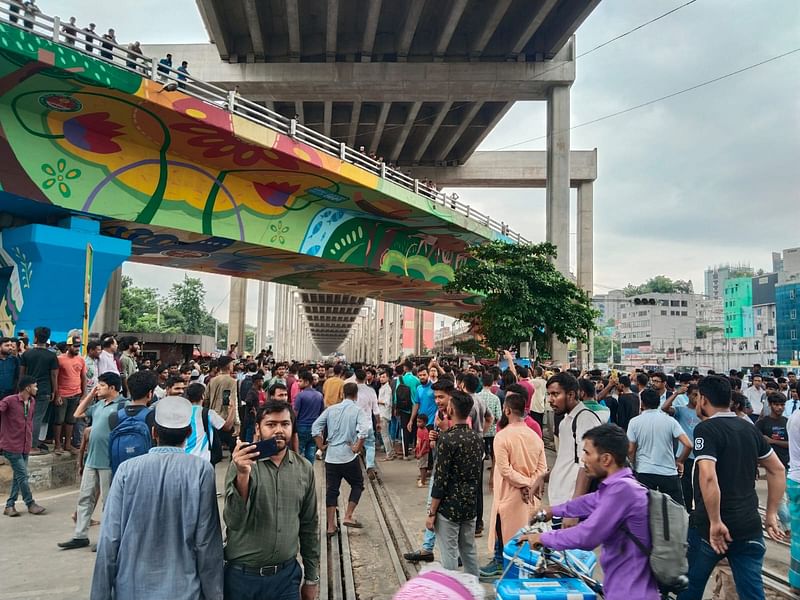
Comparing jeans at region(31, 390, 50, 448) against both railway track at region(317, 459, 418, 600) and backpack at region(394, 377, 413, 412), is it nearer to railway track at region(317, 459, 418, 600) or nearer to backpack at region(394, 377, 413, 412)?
railway track at region(317, 459, 418, 600)

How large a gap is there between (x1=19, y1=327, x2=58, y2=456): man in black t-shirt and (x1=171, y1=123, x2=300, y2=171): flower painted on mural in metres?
6.90

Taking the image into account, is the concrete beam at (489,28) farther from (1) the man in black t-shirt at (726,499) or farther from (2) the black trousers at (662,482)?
(1) the man in black t-shirt at (726,499)

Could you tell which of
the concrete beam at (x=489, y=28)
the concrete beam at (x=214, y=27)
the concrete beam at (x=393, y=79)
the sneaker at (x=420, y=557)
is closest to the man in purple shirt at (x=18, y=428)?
the sneaker at (x=420, y=557)

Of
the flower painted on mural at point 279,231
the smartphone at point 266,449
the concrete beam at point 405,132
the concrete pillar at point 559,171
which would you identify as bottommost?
the smartphone at point 266,449

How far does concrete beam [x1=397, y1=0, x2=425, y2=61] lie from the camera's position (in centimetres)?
2162

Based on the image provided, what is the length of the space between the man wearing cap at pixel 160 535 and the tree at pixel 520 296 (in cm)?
1428

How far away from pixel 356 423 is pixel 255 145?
10.4 m

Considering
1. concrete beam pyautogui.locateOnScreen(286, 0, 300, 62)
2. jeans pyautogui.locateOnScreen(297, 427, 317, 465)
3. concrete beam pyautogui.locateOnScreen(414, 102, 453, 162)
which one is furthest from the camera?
concrete beam pyautogui.locateOnScreen(414, 102, 453, 162)

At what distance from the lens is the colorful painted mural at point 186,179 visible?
1177cm

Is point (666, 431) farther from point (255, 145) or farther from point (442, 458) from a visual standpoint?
point (255, 145)

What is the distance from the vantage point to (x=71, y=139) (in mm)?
12812

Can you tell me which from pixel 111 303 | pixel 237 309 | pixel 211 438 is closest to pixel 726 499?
pixel 211 438

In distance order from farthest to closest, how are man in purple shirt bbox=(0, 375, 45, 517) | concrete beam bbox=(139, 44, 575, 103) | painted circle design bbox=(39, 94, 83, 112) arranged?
concrete beam bbox=(139, 44, 575, 103)
painted circle design bbox=(39, 94, 83, 112)
man in purple shirt bbox=(0, 375, 45, 517)

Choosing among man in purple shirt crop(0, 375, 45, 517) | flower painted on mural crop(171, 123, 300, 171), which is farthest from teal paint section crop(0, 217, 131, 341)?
man in purple shirt crop(0, 375, 45, 517)
